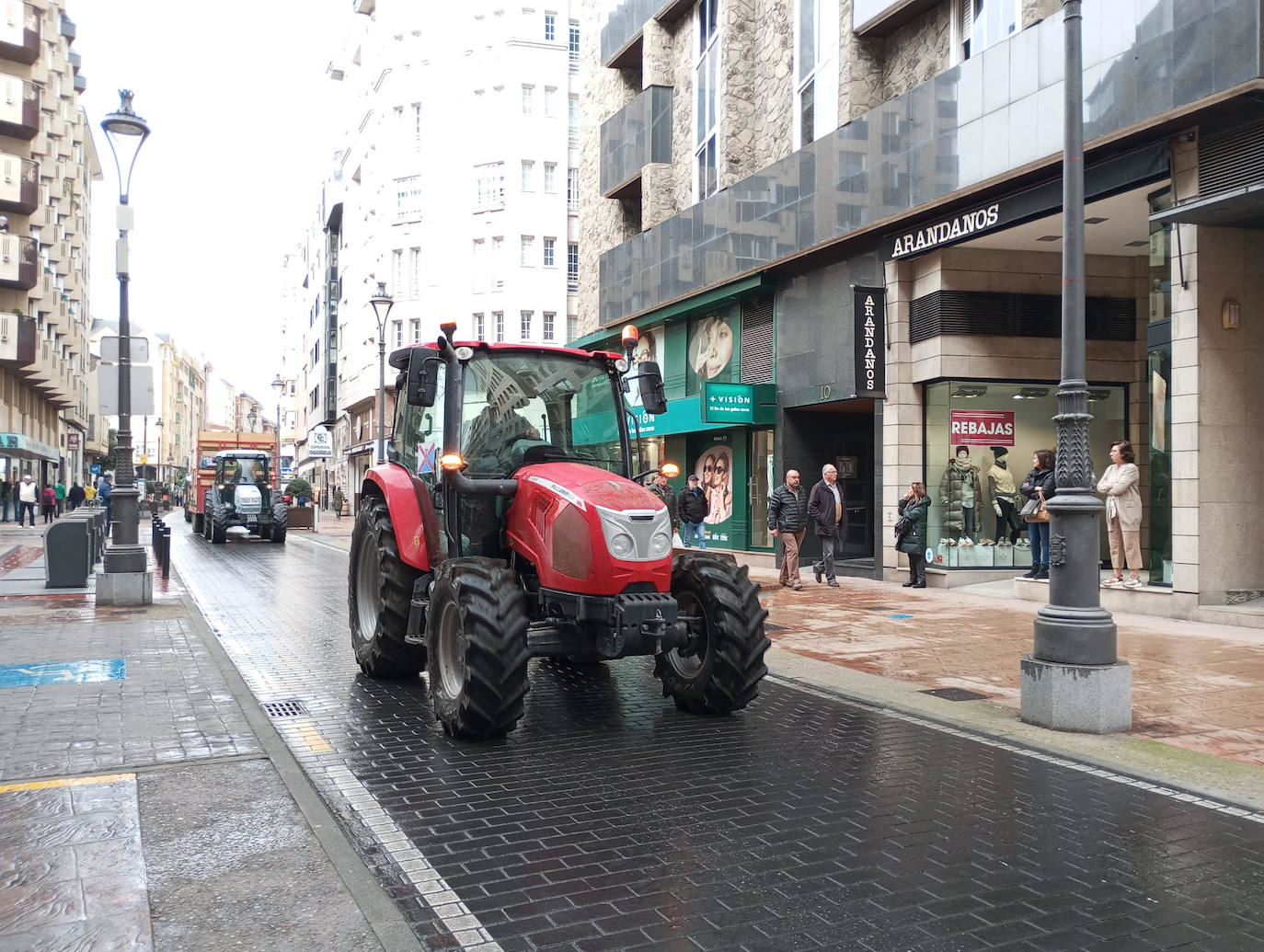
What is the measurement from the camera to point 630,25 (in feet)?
93.9

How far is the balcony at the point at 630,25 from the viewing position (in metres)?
26.3

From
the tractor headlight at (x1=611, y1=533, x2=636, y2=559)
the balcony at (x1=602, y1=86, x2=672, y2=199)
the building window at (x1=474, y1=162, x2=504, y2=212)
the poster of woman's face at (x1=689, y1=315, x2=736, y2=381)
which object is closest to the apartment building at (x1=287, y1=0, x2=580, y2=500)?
the building window at (x1=474, y1=162, x2=504, y2=212)

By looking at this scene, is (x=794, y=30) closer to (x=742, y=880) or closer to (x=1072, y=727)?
(x=1072, y=727)

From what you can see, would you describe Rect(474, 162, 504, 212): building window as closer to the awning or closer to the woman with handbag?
the woman with handbag

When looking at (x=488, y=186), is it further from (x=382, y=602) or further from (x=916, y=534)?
(x=382, y=602)

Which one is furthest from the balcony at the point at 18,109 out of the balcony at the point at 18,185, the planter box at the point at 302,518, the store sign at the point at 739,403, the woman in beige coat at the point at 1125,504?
the woman in beige coat at the point at 1125,504

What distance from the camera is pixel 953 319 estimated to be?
17.1 meters

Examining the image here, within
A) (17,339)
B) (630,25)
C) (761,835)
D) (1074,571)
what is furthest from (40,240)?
(761,835)

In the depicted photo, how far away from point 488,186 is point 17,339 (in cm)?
2077

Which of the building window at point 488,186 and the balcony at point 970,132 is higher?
the building window at point 488,186

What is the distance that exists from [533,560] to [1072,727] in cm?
375

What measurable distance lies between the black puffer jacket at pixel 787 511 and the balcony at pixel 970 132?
186 inches

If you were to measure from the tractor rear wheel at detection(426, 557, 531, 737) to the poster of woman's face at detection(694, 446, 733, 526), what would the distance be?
55.1 ft

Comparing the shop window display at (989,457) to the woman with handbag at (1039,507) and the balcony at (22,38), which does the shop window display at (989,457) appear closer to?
the woman with handbag at (1039,507)
